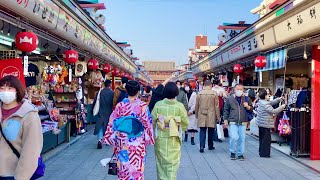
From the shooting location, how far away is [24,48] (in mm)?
6730

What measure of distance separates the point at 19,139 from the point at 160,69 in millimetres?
98406

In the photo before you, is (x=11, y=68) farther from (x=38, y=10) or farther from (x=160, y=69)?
(x=160, y=69)

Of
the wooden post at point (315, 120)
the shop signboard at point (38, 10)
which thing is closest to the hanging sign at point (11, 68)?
the shop signboard at point (38, 10)

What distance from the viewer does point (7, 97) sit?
350cm

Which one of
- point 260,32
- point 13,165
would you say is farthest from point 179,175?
point 260,32

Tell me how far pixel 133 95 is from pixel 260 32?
7930mm

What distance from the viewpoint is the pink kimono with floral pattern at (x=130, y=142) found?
4965 mm

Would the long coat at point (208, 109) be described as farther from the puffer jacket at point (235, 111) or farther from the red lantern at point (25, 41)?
the red lantern at point (25, 41)

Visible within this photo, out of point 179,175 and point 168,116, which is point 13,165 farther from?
point 179,175

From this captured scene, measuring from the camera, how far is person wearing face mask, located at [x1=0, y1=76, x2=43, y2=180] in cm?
332

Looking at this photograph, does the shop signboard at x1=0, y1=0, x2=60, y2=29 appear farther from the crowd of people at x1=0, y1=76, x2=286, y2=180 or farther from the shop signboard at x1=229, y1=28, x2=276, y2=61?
the shop signboard at x1=229, y1=28, x2=276, y2=61

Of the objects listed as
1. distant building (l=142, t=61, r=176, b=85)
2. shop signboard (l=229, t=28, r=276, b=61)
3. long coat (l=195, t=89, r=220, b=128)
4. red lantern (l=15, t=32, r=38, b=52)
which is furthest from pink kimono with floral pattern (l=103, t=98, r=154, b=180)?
distant building (l=142, t=61, r=176, b=85)

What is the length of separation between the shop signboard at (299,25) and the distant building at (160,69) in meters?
85.3

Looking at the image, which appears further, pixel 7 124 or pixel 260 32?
pixel 260 32
